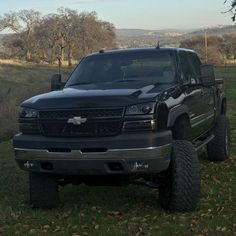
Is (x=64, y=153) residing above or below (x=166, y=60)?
below

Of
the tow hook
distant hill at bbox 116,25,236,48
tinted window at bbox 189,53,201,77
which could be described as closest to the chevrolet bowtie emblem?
the tow hook

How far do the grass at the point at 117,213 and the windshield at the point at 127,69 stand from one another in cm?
151

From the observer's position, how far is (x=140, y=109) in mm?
6105

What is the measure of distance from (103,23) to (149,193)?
258 ft

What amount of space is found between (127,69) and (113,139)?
74.0 inches

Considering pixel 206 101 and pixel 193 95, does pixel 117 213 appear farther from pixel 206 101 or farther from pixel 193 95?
pixel 206 101

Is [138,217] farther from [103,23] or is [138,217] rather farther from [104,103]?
[103,23]

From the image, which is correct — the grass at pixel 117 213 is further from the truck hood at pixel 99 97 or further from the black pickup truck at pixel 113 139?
the truck hood at pixel 99 97

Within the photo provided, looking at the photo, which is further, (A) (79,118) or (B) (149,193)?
(B) (149,193)

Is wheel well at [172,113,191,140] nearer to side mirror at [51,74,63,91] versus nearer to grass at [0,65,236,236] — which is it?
grass at [0,65,236,236]

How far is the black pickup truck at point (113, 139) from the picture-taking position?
606 centimetres

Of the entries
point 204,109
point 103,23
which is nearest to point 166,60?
point 204,109

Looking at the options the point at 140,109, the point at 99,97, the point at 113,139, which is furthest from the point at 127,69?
the point at 113,139

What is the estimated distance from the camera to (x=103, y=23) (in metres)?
85.1
